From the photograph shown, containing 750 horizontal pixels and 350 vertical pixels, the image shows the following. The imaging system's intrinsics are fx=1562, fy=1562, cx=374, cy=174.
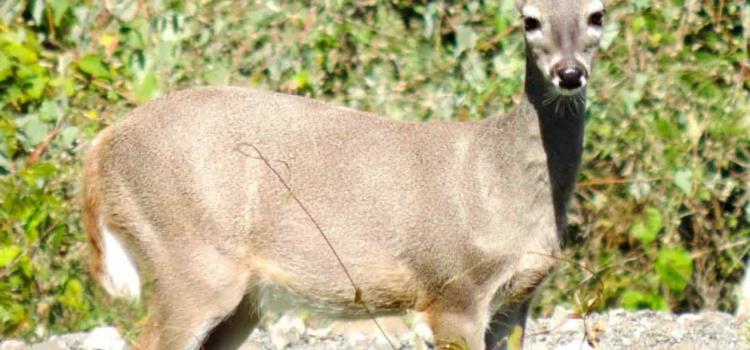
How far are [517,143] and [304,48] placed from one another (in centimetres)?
268

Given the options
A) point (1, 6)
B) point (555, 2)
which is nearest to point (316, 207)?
point (555, 2)

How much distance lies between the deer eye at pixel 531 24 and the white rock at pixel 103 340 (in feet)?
7.53

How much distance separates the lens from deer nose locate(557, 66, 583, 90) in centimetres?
514

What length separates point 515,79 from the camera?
7.88 m

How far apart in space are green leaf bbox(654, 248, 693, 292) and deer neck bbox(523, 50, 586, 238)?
7.91ft

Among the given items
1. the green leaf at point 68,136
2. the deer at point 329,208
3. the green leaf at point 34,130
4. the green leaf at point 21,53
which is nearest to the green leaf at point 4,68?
the green leaf at point 21,53

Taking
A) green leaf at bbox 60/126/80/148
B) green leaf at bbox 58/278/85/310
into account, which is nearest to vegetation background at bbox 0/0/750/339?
green leaf at bbox 60/126/80/148

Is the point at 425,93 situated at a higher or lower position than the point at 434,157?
lower

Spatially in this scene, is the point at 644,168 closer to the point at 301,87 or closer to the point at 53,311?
the point at 301,87

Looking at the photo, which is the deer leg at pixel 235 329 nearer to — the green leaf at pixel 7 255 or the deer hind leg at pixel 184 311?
the deer hind leg at pixel 184 311

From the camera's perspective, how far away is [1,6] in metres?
7.75

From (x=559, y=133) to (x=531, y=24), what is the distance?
0.43m

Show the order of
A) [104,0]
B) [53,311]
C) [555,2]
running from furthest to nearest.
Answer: [104,0], [53,311], [555,2]

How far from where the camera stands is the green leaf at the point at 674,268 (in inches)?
313
